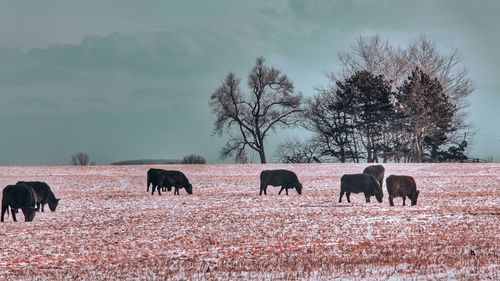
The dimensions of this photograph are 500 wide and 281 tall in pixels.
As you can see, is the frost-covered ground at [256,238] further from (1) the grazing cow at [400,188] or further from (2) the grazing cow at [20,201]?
(1) the grazing cow at [400,188]

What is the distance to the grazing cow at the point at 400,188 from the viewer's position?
32.2m

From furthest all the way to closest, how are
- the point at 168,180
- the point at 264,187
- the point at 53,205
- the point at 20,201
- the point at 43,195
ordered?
1. the point at 168,180
2. the point at 264,187
3. the point at 53,205
4. the point at 43,195
5. the point at 20,201

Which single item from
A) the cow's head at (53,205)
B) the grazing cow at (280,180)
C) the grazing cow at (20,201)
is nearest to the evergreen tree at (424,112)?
the grazing cow at (280,180)

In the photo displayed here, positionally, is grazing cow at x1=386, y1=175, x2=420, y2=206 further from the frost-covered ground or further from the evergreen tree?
the evergreen tree

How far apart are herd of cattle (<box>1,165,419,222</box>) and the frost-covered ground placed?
79cm

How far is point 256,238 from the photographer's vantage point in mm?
22188

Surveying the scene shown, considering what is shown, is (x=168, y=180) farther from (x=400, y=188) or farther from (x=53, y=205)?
(x=400, y=188)

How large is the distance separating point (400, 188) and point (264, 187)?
9.92 m

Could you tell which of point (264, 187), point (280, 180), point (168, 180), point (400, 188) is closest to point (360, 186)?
point (400, 188)

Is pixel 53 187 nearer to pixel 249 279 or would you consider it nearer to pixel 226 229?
pixel 226 229

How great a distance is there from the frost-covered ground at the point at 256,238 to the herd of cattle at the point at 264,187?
2.61 feet

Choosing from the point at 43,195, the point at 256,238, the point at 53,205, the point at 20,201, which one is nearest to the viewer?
the point at 256,238

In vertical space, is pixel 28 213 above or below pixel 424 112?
below

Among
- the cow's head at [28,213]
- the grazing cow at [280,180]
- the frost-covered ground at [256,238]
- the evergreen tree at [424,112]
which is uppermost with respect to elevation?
the evergreen tree at [424,112]
